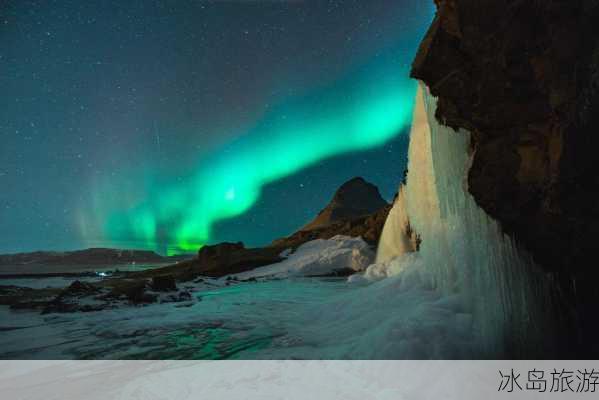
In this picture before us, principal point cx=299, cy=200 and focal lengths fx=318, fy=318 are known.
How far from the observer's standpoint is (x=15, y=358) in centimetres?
711

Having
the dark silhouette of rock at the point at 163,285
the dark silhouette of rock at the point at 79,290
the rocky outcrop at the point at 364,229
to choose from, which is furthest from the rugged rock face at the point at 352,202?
the dark silhouette of rock at the point at 79,290

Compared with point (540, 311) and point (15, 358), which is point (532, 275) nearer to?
point (540, 311)

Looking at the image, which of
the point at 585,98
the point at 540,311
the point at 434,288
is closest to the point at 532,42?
the point at 585,98

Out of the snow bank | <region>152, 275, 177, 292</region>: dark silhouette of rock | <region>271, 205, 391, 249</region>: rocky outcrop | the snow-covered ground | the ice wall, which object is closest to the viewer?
the ice wall

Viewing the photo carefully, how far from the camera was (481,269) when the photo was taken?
242 inches

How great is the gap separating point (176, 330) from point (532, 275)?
8222mm

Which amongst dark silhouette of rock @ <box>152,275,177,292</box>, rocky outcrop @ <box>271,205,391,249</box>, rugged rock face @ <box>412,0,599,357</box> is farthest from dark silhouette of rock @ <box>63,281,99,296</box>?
rocky outcrop @ <box>271,205,391,249</box>

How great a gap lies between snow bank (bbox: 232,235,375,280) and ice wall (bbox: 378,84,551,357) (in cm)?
1639

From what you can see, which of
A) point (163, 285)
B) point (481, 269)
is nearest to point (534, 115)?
point (481, 269)

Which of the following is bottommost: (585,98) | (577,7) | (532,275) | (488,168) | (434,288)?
(434,288)

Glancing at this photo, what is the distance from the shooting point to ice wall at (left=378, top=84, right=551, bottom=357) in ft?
17.7

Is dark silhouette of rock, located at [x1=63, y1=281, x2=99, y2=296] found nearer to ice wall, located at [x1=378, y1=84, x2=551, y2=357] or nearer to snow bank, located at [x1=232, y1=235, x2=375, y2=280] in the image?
snow bank, located at [x1=232, y1=235, x2=375, y2=280]

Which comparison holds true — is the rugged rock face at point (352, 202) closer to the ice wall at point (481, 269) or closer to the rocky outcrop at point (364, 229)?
the rocky outcrop at point (364, 229)

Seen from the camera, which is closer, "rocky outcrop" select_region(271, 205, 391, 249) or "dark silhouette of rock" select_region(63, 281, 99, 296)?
"dark silhouette of rock" select_region(63, 281, 99, 296)
